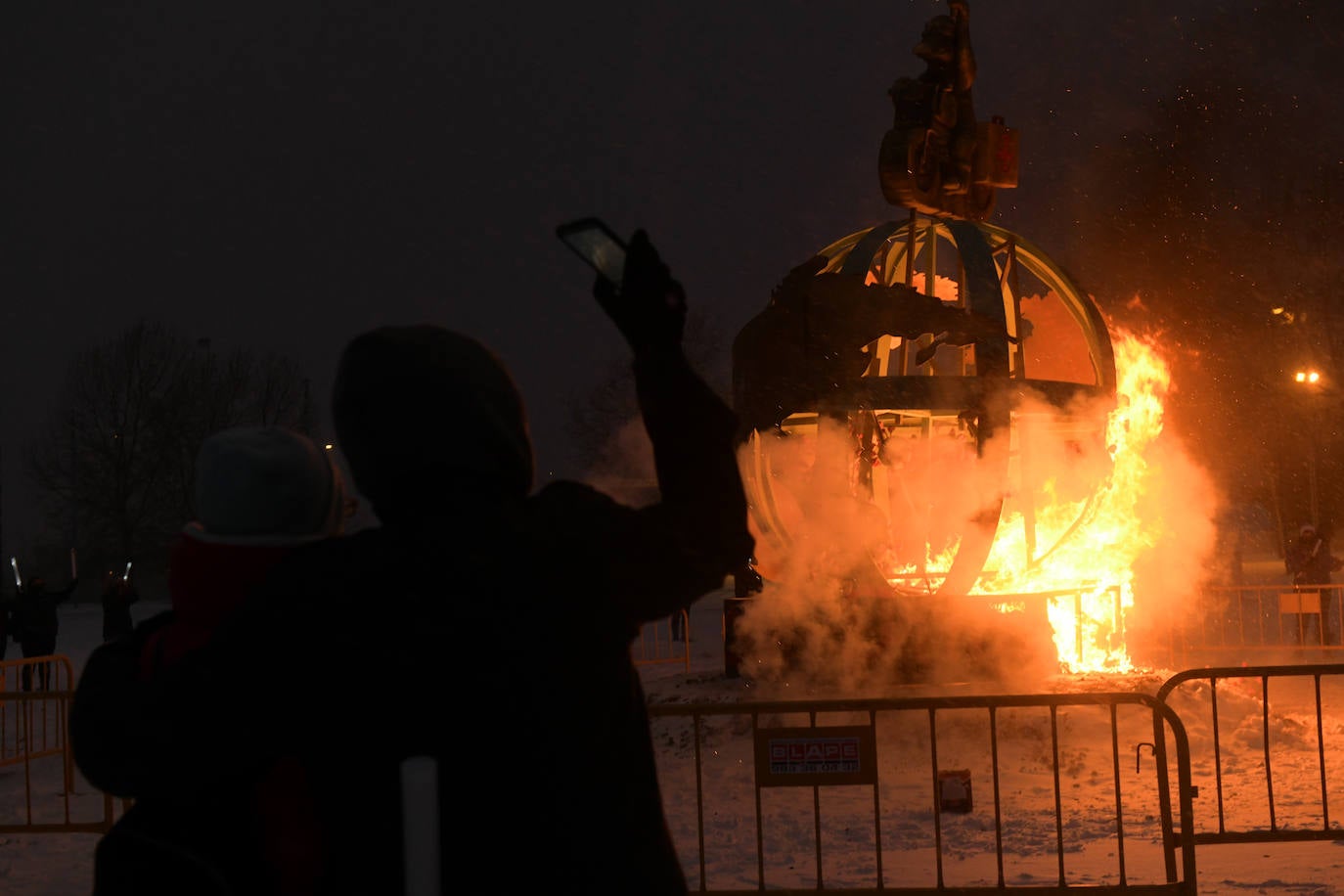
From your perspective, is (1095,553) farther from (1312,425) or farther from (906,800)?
(1312,425)

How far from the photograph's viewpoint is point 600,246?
1943 mm

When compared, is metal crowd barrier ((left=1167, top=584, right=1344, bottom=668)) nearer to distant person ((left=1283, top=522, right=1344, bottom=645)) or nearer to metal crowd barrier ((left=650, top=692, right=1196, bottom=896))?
distant person ((left=1283, top=522, right=1344, bottom=645))

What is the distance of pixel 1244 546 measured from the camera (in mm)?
50469

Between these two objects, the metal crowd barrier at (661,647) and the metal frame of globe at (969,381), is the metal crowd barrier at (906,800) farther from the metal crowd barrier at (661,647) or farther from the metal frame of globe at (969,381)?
the metal crowd barrier at (661,647)

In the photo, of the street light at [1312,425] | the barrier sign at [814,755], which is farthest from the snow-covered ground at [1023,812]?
the street light at [1312,425]

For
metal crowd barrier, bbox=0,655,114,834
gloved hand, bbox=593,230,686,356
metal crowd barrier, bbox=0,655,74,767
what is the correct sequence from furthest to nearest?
metal crowd barrier, bbox=0,655,74,767 → metal crowd barrier, bbox=0,655,114,834 → gloved hand, bbox=593,230,686,356

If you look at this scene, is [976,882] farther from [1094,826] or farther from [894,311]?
[894,311]

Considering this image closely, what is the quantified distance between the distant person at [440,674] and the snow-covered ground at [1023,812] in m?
5.52

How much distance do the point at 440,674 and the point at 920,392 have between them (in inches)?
398

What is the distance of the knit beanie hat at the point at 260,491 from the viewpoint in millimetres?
1951

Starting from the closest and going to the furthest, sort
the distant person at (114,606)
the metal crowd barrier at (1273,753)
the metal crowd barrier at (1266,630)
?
the metal crowd barrier at (1273,753) → the metal crowd barrier at (1266,630) → the distant person at (114,606)

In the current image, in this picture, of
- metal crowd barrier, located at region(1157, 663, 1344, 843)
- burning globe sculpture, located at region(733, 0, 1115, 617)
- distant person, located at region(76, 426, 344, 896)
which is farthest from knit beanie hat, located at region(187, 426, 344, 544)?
burning globe sculpture, located at region(733, 0, 1115, 617)

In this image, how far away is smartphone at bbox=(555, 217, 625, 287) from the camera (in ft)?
6.34

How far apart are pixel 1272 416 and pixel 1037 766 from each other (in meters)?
22.2
